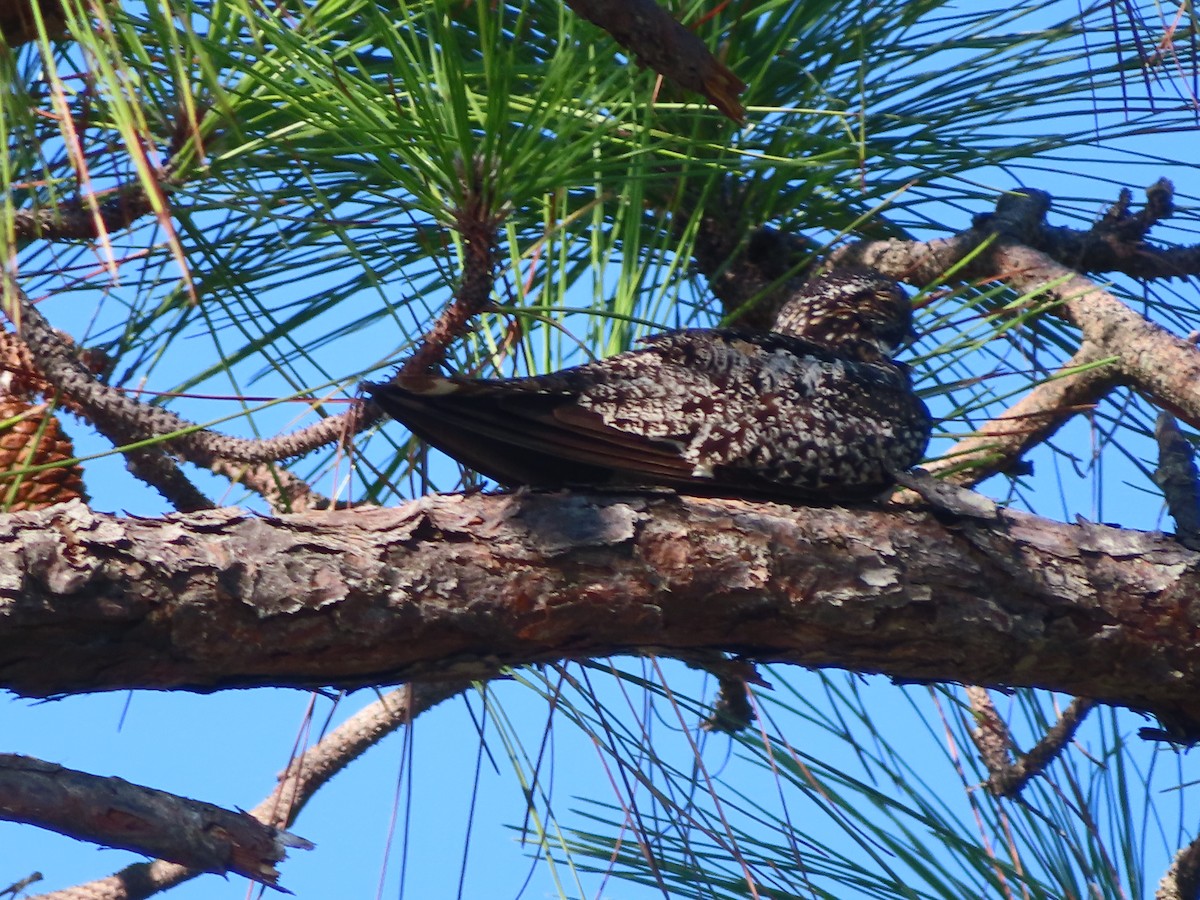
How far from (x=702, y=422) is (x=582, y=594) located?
A: 48cm

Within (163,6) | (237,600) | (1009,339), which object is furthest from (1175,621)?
(163,6)

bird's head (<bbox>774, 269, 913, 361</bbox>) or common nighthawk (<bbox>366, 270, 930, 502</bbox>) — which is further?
bird's head (<bbox>774, 269, 913, 361</bbox>)

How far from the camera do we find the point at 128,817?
1.29m

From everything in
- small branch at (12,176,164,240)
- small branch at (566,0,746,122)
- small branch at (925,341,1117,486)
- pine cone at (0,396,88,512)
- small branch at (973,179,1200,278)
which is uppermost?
small branch at (973,179,1200,278)

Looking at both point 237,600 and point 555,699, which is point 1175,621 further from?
point 237,600

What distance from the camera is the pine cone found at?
194cm

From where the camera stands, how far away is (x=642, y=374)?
2.11 m

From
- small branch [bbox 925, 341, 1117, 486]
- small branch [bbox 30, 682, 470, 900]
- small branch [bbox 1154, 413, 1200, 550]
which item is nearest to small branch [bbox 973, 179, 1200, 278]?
small branch [bbox 925, 341, 1117, 486]

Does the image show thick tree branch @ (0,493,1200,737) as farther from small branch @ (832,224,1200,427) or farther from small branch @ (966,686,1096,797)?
small branch @ (832,224,1200,427)

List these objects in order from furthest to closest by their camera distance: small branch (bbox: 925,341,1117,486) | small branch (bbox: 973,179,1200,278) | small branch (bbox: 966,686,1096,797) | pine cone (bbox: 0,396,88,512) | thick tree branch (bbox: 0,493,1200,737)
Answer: small branch (bbox: 973,179,1200,278), small branch (bbox: 925,341,1117,486), small branch (bbox: 966,686,1096,797), pine cone (bbox: 0,396,88,512), thick tree branch (bbox: 0,493,1200,737)

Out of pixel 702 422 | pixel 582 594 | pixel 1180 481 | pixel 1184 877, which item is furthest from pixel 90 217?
pixel 1184 877

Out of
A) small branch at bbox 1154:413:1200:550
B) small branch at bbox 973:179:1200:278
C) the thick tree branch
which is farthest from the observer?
small branch at bbox 973:179:1200:278

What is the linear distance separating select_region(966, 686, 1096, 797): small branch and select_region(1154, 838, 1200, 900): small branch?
0.25 metres

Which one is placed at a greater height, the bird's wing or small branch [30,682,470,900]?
the bird's wing
